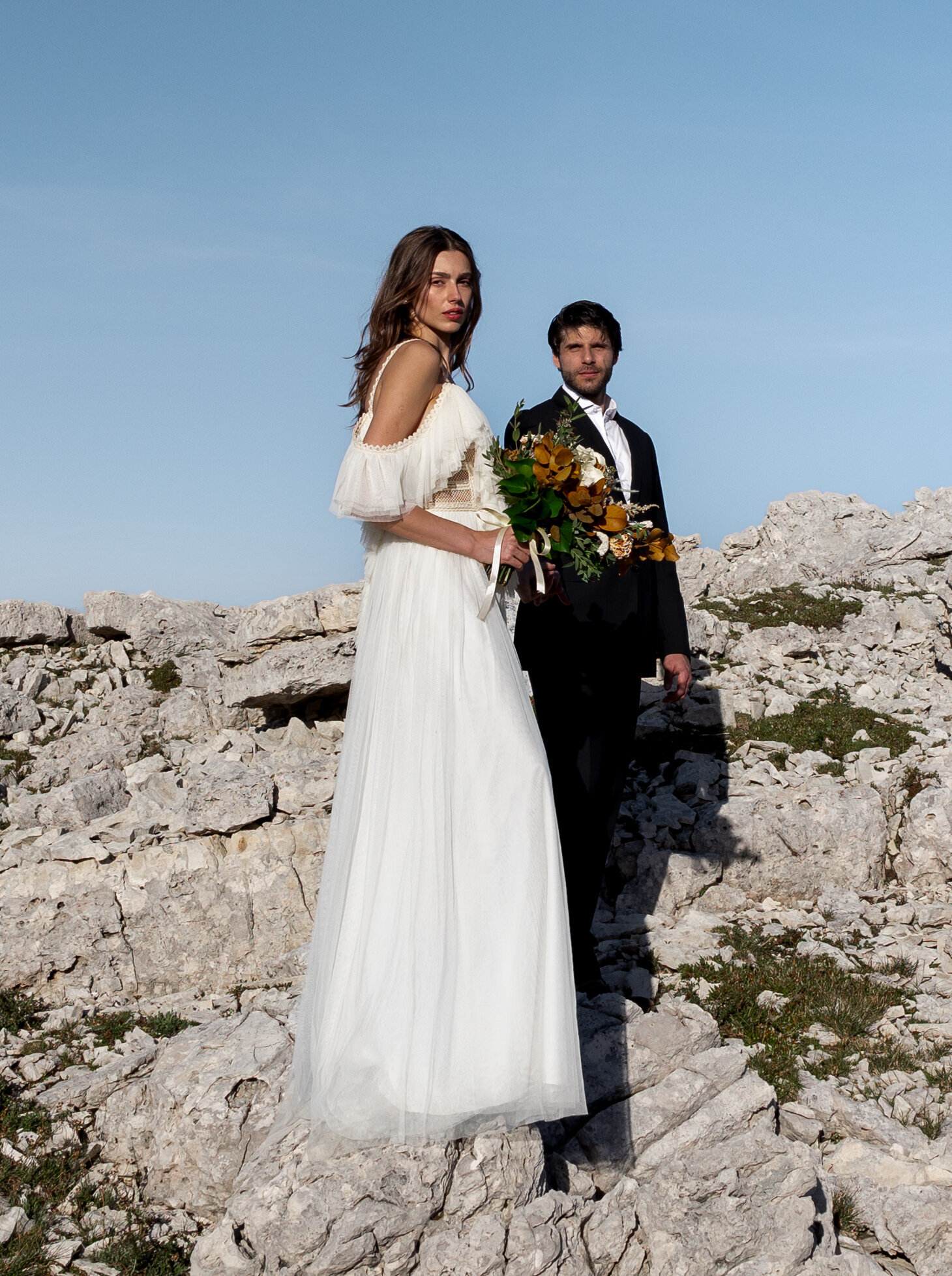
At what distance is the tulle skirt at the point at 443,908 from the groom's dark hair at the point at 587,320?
239 centimetres

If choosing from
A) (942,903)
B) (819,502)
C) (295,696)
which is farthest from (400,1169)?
(819,502)

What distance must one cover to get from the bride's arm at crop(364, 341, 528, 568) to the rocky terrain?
156 centimetres

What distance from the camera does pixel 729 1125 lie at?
4.46 meters

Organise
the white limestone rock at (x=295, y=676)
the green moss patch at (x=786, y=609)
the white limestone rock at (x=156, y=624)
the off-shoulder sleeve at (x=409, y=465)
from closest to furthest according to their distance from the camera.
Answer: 1. the off-shoulder sleeve at (x=409, y=465)
2. the white limestone rock at (x=295, y=676)
3. the green moss patch at (x=786, y=609)
4. the white limestone rock at (x=156, y=624)

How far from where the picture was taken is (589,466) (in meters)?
3.92

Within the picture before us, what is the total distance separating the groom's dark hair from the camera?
5.64 meters

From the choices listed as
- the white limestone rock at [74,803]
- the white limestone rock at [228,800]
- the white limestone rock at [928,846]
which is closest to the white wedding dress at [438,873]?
the white limestone rock at [228,800]

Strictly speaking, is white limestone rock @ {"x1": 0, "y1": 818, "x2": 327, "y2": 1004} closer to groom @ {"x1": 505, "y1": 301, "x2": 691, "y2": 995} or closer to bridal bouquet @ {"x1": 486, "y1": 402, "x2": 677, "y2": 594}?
groom @ {"x1": 505, "y1": 301, "x2": 691, "y2": 995}

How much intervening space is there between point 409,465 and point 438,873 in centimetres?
143

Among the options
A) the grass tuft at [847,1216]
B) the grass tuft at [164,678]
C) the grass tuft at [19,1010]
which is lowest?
the grass tuft at [847,1216]

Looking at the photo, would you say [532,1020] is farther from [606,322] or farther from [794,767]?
[794,767]

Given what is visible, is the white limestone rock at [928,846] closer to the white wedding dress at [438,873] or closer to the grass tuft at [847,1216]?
the grass tuft at [847,1216]

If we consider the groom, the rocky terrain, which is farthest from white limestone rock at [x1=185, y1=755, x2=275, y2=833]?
the groom

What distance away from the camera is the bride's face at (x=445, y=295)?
3836 millimetres
